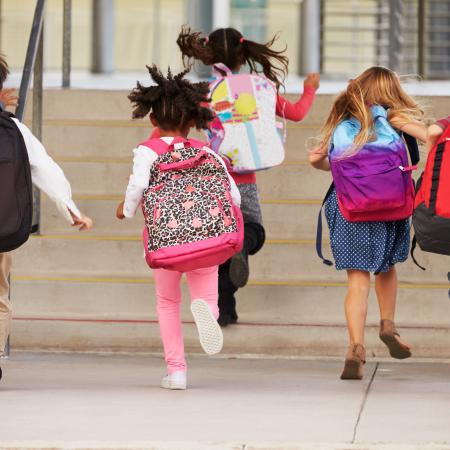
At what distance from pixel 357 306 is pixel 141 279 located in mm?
1913

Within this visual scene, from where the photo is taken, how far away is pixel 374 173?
7.39m

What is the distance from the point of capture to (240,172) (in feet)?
27.6

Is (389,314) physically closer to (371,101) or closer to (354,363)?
(354,363)

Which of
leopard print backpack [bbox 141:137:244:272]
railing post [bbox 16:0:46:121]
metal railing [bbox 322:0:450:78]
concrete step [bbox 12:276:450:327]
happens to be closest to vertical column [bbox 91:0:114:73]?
metal railing [bbox 322:0:450:78]

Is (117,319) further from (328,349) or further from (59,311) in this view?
(328,349)

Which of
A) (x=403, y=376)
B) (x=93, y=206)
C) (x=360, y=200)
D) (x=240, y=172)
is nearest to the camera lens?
→ (x=360, y=200)

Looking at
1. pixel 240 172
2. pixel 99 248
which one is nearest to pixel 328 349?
pixel 240 172

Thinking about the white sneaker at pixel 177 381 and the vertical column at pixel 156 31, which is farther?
the vertical column at pixel 156 31

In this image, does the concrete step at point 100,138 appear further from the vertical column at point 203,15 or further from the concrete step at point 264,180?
the vertical column at point 203,15

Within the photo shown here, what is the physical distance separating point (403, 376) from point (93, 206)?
2852 mm

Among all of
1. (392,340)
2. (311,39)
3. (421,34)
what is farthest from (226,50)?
(311,39)

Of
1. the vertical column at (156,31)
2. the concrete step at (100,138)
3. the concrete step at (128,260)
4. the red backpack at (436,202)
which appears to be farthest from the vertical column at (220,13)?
the red backpack at (436,202)

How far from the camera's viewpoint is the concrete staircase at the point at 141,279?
28.2 ft

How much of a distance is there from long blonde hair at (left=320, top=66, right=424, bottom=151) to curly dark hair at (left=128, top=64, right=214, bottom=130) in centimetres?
75
